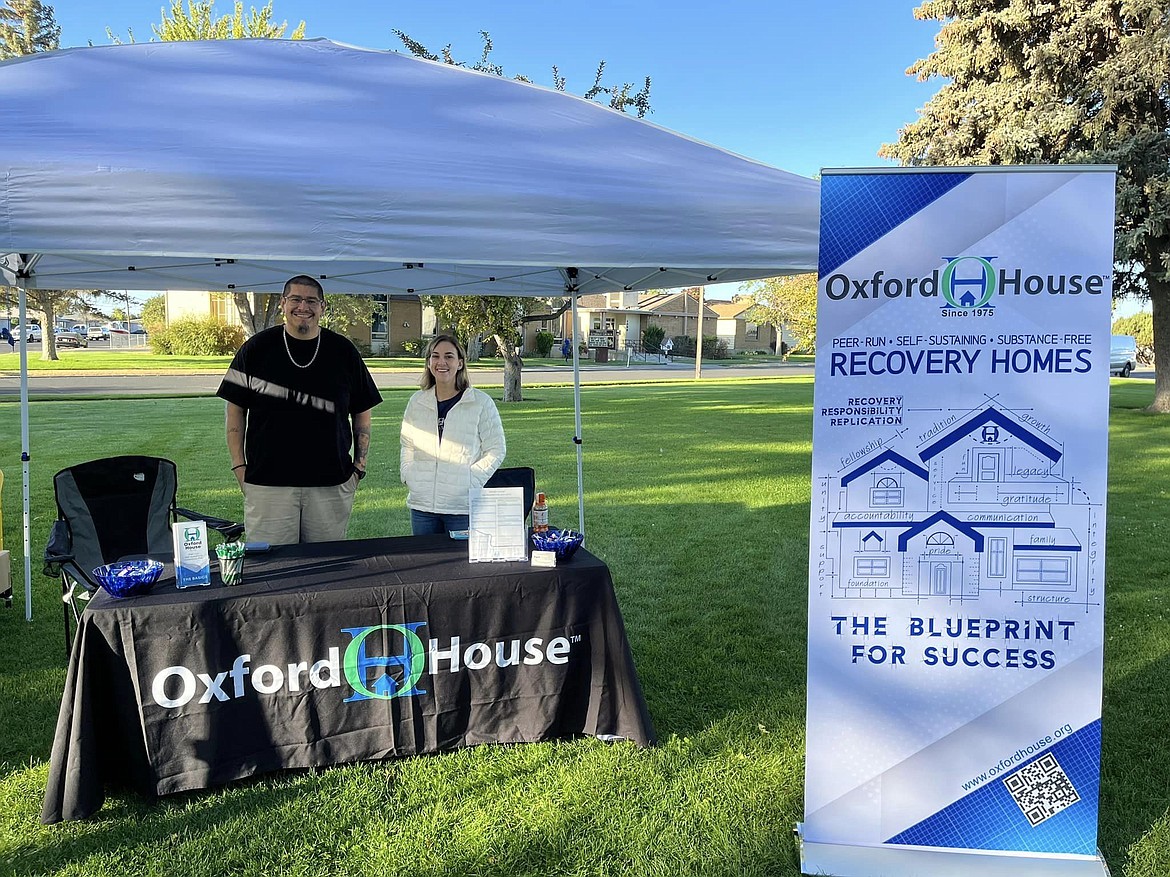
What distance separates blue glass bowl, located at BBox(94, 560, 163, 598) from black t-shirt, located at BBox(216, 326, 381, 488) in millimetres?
820

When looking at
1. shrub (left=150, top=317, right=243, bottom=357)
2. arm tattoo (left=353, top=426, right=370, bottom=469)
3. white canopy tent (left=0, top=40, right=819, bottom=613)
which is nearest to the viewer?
white canopy tent (left=0, top=40, right=819, bottom=613)

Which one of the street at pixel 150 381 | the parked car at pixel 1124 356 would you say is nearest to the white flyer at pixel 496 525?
the street at pixel 150 381

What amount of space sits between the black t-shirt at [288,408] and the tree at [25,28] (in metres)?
35.0

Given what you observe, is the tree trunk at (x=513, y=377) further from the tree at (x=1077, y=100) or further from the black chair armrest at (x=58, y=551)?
the black chair armrest at (x=58, y=551)

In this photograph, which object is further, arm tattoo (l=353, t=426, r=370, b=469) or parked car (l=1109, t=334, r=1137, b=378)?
parked car (l=1109, t=334, r=1137, b=378)

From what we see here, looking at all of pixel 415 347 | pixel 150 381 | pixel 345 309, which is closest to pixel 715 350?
pixel 415 347

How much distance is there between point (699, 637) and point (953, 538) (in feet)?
6.78

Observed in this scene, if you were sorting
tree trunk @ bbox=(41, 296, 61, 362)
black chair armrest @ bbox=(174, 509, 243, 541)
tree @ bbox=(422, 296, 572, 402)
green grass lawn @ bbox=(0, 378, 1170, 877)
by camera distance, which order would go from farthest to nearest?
tree trunk @ bbox=(41, 296, 61, 362)
tree @ bbox=(422, 296, 572, 402)
black chair armrest @ bbox=(174, 509, 243, 541)
green grass lawn @ bbox=(0, 378, 1170, 877)

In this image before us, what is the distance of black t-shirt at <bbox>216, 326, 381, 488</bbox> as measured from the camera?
3406mm

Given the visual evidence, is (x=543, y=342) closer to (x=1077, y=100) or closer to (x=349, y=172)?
(x=1077, y=100)

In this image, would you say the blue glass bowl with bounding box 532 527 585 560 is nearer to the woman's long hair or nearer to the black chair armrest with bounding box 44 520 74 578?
the woman's long hair

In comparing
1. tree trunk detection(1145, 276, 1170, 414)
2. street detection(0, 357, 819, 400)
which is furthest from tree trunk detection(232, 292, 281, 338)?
tree trunk detection(1145, 276, 1170, 414)

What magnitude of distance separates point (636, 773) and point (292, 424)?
6.42 ft

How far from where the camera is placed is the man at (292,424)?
3.40 meters
